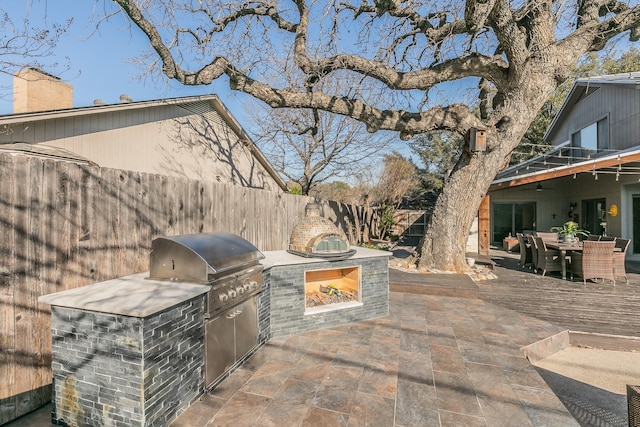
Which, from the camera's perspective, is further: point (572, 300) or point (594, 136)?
point (594, 136)

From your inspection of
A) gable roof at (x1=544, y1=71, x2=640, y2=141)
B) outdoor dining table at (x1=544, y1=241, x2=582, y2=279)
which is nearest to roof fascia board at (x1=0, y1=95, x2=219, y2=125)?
outdoor dining table at (x1=544, y1=241, x2=582, y2=279)

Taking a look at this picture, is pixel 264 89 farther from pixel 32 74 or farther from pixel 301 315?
pixel 32 74

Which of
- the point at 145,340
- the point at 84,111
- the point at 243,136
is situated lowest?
the point at 145,340

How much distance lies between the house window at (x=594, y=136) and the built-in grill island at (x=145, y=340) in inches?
523

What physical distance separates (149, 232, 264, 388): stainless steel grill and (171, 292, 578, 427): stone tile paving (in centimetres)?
26

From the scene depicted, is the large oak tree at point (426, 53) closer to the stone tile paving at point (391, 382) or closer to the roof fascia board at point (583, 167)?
the roof fascia board at point (583, 167)

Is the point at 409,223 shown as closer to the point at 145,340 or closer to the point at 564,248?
the point at 564,248

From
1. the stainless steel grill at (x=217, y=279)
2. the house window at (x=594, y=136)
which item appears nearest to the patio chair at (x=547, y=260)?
the house window at (x=594, y=136)

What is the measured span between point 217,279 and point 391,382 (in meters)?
1.74

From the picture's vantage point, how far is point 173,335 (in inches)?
85.6

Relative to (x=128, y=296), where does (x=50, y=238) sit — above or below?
above

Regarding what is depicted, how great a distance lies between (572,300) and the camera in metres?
5.40

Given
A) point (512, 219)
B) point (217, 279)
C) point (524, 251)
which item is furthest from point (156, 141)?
point (512, 219)

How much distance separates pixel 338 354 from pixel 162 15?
6.34 m
